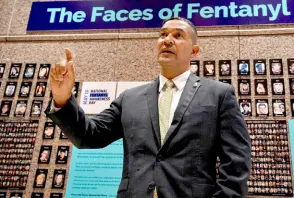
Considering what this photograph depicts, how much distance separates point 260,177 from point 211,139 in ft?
4.78

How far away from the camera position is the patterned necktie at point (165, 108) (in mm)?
1385

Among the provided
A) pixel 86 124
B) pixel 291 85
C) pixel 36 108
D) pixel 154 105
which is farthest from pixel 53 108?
pixel 291 85

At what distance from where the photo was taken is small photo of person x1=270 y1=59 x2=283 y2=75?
288 centimetres

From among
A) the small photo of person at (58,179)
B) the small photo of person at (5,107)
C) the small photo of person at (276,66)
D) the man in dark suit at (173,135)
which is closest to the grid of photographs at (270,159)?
the small photo of person at (276,66)

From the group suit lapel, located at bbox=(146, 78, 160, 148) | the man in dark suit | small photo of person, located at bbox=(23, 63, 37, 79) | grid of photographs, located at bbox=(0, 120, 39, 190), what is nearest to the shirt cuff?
the man in dark suit

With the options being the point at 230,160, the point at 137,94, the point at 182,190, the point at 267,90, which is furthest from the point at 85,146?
the point at 267,90

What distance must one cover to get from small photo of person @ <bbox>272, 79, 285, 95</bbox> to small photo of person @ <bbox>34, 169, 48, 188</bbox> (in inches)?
82.3

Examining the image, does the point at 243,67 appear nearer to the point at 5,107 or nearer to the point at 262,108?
the point at 262,108

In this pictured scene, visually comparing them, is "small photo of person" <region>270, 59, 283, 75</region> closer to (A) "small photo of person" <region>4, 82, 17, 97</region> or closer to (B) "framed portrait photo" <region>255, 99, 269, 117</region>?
(B) "framed portrait photo" <region>255, 99, 269, 117</region>

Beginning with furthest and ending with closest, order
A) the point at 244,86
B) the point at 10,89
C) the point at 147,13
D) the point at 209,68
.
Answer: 1. the point at 147,13
2. the point at 10,89
3. the point at 209,68
4. the point at 244,86

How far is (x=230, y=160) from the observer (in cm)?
130

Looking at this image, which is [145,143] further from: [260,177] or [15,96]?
[15,96]

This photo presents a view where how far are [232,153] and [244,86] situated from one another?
5.49 ft

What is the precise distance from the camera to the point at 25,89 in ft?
10.5
